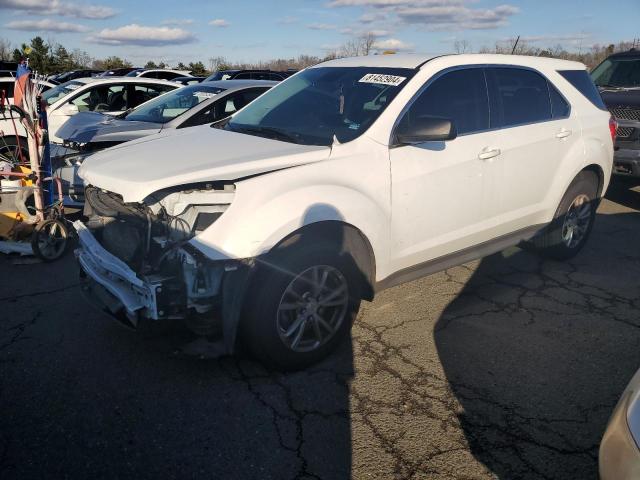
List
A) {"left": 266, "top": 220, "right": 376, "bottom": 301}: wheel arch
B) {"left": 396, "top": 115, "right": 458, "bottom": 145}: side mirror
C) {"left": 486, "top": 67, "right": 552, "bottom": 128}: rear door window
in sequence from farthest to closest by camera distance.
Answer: {"left": 486, "top": 67, "right": 552, "bottom": 128}: rear door window < {"left": 396, "top": 115, "right": 458, "bottom": 145}: side mirror < {"left": 266, "top": 220, "right": 376, "bottom": 301}: wheel arch

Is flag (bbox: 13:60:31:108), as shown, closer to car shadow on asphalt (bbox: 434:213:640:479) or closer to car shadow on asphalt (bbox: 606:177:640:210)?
car shadow on asphalt (bbox: 434:213:640:479)

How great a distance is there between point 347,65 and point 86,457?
3297 mm

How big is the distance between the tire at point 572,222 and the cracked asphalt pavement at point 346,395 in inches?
29.0

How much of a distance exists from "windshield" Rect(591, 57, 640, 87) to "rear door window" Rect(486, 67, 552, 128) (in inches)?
227

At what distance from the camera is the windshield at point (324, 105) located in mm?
3652

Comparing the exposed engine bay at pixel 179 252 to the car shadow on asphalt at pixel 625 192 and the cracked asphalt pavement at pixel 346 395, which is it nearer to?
the cracked asphalt pavement at pixel 346 395

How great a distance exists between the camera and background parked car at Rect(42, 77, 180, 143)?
27.0 feet

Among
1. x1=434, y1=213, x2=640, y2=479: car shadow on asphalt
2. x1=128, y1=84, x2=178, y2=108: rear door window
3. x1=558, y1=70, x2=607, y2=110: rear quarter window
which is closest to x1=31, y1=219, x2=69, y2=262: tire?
x1=434, y1=213, x2=640, y2=479: car shadow on asphalt

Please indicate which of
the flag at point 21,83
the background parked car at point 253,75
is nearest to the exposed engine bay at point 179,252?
the flag at point 21,83

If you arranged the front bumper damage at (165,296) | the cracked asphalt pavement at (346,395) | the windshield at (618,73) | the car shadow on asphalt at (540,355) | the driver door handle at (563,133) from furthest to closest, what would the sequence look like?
the windshield at (618,73)
the driver door handle at (563,133)
the front bumper damage at (165,296)
the car shadow on asphalt at (540,355)
the cracked asphalt pavement at (346,395)

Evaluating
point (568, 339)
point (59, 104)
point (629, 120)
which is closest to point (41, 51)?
point (59, 104)

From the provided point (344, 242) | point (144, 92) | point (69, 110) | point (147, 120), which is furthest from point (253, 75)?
point (344, 242)

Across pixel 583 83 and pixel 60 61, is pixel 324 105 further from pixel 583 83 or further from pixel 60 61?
pixel 60 61

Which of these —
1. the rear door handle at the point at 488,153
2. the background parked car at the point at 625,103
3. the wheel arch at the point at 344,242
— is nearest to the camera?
the wheel arch at the point at 344,242
